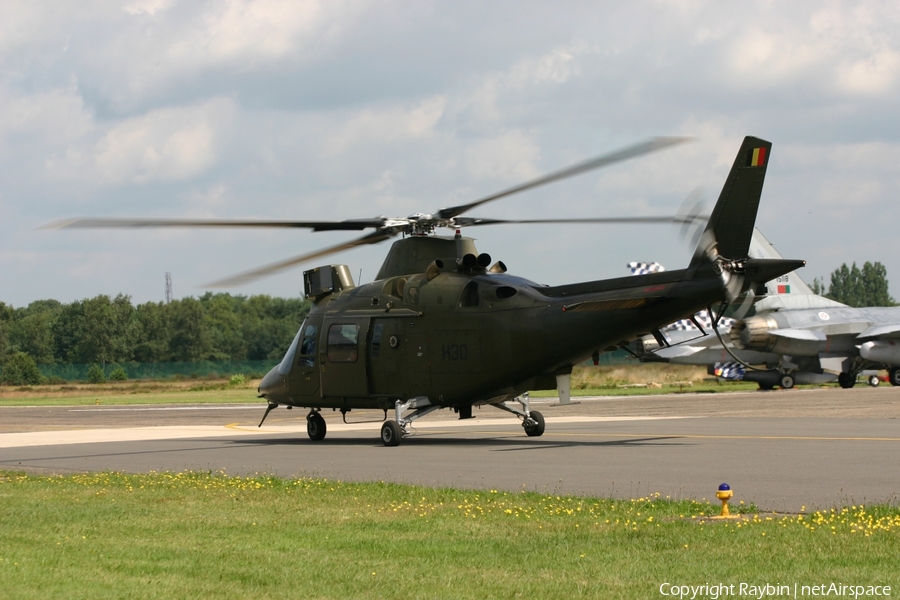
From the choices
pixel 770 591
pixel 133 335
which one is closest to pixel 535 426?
pixel 770 591

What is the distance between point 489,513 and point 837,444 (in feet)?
31.2

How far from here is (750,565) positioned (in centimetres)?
738

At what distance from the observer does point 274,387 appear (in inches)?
922

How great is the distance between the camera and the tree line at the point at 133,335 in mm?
116500

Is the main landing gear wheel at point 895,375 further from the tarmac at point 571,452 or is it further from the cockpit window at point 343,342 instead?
the cockpit window at point 343,342

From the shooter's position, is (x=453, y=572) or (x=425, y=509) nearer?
(x=453, y=572)

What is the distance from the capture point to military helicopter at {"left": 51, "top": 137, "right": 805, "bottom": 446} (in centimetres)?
1662

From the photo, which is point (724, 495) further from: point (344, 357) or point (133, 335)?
point (133, 335)

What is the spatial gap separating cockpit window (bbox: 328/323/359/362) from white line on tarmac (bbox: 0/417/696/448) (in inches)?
171

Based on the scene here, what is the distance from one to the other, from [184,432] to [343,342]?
6919mm

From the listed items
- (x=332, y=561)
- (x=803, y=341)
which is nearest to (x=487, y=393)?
(x=332, y=561)

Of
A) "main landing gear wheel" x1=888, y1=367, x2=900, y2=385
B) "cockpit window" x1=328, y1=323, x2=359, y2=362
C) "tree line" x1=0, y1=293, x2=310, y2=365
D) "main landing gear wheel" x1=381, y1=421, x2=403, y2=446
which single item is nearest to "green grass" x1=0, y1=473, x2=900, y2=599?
"main landing gear wheel" x1=381, y1=421, x2=403, y2=446

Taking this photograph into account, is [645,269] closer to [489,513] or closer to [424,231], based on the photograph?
[424,231]

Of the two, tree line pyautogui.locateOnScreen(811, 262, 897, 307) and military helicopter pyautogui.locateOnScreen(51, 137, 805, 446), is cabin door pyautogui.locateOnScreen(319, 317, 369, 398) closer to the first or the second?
military helicopter pyautogui.locateOnScreen(51, 137, 805, 446)
